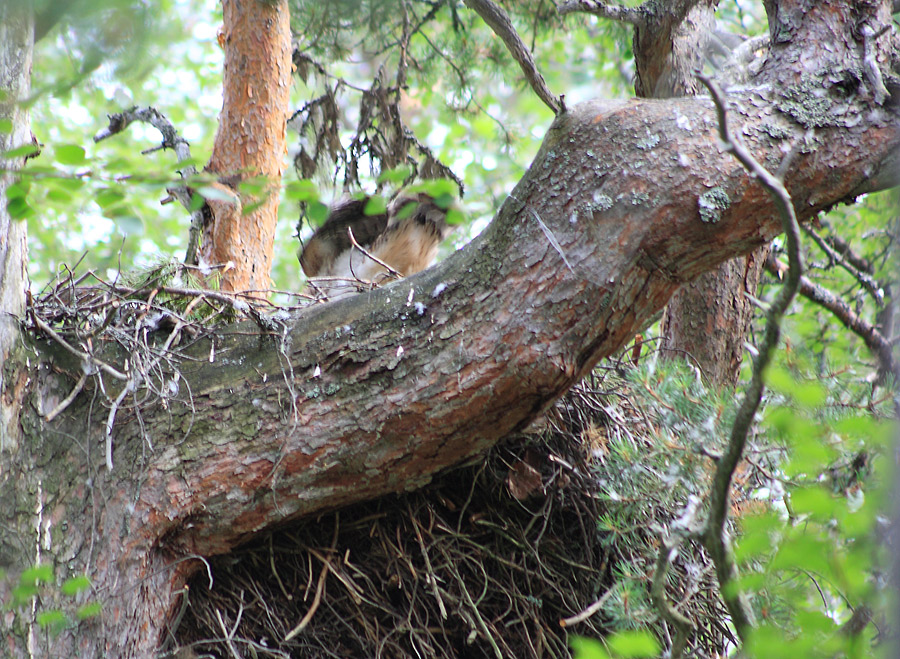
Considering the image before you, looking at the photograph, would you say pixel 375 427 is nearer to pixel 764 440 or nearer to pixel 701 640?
pixel 764 440

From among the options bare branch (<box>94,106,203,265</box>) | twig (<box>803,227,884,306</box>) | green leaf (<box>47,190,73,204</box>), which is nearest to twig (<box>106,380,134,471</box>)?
green leaf (<box>47,190,73,204</box>)

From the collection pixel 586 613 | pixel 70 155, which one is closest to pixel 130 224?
pixel 70 155

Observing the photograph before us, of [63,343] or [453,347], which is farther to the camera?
[63,343]

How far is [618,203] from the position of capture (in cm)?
193

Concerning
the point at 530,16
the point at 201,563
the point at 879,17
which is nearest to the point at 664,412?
the point at 879,17

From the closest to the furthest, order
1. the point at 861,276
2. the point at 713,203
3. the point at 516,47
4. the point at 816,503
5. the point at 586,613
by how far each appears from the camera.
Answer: the point at 816,503 < the point at 586,613 < the point at 713,203 < the point at 516,47 < the point at 861,276

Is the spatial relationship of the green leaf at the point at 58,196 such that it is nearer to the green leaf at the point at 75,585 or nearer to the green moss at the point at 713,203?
the green leaf at the point at 75,585

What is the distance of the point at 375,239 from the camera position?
10.9 ft

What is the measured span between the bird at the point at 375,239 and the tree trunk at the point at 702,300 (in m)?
1.00

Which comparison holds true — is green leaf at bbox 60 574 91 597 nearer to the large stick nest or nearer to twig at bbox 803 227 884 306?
the large stick nest

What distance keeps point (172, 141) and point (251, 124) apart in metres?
0.32

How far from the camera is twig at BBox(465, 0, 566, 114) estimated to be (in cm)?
252

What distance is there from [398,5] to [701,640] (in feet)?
10.1

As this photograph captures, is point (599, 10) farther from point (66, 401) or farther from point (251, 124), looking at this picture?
point (66, 401)
